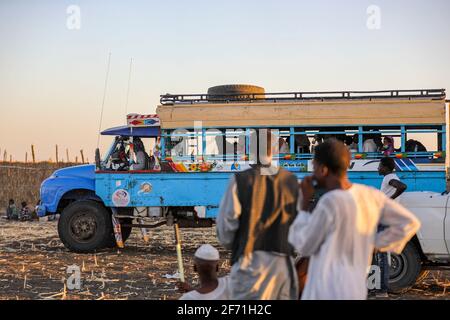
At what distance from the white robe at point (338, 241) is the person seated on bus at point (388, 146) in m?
9.29

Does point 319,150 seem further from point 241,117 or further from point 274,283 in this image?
point 241,117

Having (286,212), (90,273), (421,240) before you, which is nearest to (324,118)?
(421,240)

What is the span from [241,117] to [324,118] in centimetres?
173

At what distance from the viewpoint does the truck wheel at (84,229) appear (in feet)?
45.1

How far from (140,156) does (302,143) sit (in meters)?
3.54

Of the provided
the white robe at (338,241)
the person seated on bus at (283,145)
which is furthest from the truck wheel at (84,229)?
the white robe at (338,241)

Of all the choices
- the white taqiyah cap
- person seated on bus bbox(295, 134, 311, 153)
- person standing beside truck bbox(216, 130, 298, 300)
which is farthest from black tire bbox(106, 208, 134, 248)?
person standing beside truck bbox(216, 130, 298, 300)

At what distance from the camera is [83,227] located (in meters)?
13.8

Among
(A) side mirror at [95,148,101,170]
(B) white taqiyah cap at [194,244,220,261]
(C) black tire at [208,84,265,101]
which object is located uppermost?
(C) black tire at [208,84,265,101]

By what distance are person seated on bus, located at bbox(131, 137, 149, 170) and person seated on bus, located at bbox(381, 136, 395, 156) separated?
5.05 metres

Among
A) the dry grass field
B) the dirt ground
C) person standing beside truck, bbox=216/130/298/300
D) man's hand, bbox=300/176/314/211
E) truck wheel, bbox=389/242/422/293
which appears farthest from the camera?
the dry grass field

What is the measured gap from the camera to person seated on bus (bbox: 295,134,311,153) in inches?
520

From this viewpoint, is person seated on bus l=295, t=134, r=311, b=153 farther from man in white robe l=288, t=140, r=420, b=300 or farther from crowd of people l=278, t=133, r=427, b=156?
man in white robe l=288, t=140, r=420, b=300

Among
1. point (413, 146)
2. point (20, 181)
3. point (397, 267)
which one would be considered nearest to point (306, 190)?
point (397, 267)
